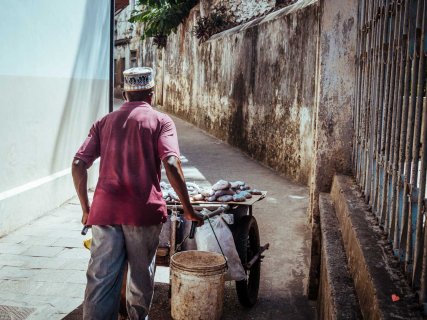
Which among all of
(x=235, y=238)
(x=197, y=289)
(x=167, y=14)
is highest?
(x=167, y=14)

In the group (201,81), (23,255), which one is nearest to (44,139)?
(23,255)

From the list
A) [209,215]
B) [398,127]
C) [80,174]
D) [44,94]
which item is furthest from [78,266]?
[398,127]

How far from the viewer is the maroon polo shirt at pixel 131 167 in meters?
3.15

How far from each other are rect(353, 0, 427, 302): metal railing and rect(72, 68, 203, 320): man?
1.21 meters

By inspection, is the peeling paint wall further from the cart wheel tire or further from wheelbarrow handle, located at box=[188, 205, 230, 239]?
wheelbarrow handle, located at box=[188, 205, 230, 239]

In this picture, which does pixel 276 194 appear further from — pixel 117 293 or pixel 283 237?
pixel 117 293

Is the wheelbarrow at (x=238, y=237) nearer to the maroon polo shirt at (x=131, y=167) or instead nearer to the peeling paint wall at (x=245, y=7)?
the maroon polo shirt at (x=131, y=167)

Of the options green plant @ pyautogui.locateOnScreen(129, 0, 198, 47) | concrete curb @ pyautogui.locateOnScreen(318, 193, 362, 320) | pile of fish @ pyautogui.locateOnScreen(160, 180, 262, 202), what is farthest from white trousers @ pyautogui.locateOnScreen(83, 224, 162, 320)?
green plant @ pyautogui.locateOnScreen(129, 0, 198, 47)

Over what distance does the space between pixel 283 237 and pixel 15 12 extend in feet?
13.1

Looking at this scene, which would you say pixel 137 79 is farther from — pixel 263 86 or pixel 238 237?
pixel 263 86

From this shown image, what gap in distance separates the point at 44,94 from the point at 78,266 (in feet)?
8.92

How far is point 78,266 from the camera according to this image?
16.7ft

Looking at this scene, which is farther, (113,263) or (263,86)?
(263,86)

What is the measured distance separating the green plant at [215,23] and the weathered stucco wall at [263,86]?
444mm
